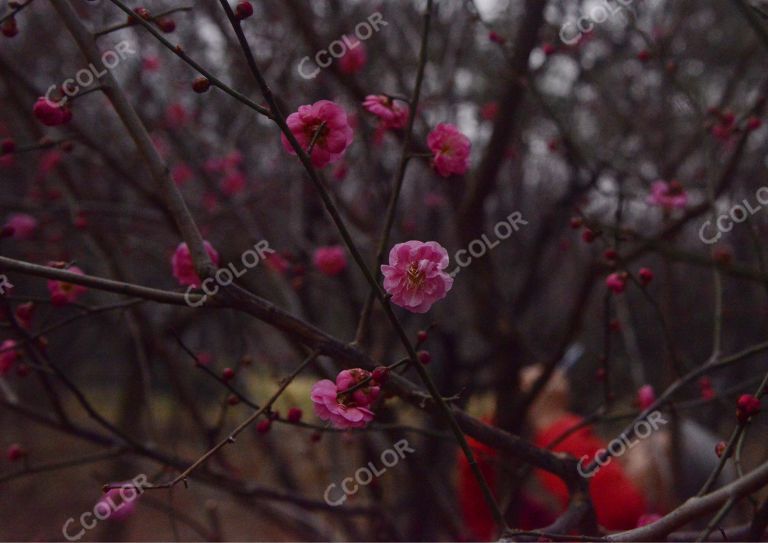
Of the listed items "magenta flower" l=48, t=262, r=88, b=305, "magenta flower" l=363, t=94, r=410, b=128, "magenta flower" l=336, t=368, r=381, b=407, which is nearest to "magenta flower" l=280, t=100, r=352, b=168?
"magenta flower" l=363, t=94, r=410, b=128

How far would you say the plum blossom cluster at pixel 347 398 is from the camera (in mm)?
1130

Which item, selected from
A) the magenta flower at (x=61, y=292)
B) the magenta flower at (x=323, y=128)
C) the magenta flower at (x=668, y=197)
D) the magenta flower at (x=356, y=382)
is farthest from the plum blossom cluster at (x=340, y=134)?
the magenta flower at (x=668, y=197)

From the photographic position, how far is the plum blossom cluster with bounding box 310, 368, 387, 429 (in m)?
1.13

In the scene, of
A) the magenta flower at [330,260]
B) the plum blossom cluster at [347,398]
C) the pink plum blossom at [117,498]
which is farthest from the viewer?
the magenta flower at [330,260]

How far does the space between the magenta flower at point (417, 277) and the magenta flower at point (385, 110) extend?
0.38 m

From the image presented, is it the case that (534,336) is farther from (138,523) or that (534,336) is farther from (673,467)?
(138,523)

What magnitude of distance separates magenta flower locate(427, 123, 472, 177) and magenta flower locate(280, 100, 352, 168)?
213 mm

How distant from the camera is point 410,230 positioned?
339cm

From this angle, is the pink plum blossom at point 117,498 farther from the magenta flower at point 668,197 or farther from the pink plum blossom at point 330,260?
the magenta flower at point 668,197

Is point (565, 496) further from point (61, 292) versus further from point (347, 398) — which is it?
point (61, 292)

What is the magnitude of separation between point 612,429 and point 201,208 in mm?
4184

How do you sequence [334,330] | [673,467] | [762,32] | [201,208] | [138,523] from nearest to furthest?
[762,32] → [673,467] → [201,208] → [334,330] → [138,523]

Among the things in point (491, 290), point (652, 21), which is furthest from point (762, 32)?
point (652, 21)

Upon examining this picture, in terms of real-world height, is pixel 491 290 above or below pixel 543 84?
below
